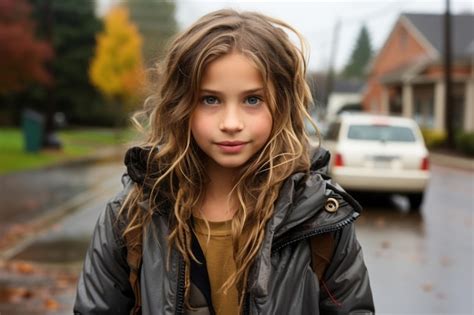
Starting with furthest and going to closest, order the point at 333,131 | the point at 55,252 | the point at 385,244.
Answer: the point at 333,131 < the point at 385,244 < the point at 55,252

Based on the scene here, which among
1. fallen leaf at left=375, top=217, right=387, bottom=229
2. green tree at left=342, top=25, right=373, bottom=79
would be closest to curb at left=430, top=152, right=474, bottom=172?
fallen leaf at left=375, top=217, right=387, bottom=229

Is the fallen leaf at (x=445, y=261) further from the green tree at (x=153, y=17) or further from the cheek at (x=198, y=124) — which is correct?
the green tree at (x=153, y=17)

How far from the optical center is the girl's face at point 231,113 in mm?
1753

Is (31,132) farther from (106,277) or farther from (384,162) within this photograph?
(106,277)

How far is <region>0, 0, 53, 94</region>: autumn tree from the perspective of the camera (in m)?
17.3

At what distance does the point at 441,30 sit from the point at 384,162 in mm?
31436

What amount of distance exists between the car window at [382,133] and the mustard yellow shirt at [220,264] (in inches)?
419

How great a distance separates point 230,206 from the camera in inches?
74.4

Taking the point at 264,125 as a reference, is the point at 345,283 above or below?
below

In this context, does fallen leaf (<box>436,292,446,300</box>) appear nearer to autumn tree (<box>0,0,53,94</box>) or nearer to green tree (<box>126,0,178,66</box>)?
autumn tree (<box>0,0,53,94</box>)

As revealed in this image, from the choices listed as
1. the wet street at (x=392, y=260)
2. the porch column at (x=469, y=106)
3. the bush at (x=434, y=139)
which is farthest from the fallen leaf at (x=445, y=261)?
the porch column at (x=469, y=106)

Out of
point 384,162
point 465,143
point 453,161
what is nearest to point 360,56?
point 465,143

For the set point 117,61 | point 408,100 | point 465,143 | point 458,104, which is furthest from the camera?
point 117,61

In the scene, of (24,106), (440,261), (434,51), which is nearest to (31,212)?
(440,261)
